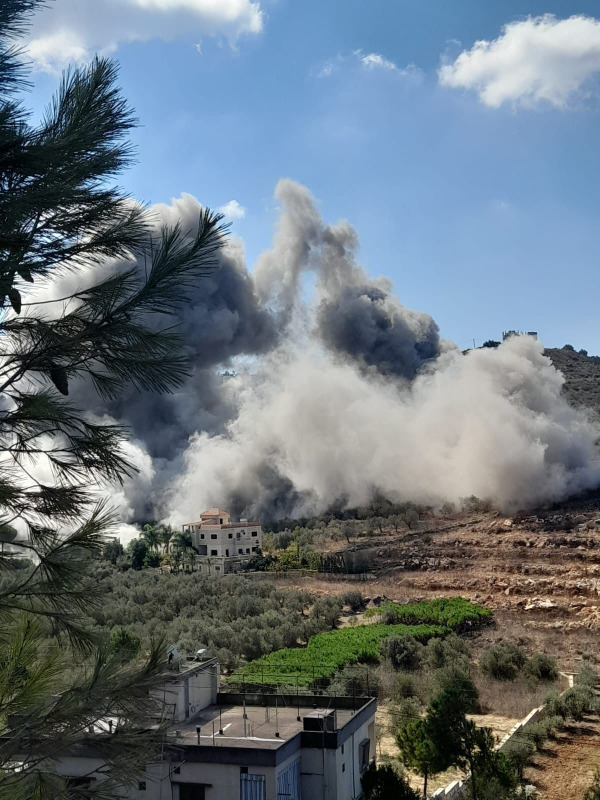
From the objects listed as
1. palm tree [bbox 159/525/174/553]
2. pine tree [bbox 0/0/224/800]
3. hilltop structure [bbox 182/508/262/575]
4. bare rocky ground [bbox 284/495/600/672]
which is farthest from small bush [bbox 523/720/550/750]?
palm tree [bbox 159/525/174/553]

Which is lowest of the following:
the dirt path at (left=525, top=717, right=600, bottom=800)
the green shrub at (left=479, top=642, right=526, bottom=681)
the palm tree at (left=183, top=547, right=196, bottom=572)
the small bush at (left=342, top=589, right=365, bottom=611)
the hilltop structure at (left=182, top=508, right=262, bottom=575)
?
the dirt path at (left=525, top=717, right=600, bottom=800)

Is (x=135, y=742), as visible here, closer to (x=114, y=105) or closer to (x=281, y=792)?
(x=114, y=105)

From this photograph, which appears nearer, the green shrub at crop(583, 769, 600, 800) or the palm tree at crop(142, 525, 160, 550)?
the green shrub at crop(583, 769, 600, 800)

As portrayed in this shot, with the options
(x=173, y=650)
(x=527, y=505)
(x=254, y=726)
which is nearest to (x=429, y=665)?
(x=254, y=726)

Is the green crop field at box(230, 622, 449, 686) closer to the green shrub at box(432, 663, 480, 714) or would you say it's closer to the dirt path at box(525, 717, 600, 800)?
the green shrub at box(432, 663, 480, 714)

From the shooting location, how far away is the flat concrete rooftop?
10.5 m

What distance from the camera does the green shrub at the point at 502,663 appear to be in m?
20.2

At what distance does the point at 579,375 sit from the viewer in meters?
74.6

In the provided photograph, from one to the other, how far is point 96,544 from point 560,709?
1486 cm

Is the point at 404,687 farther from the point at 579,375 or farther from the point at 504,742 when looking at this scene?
the point at 579,375

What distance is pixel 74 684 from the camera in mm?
4074

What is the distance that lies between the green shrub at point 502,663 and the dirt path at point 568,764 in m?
3.91

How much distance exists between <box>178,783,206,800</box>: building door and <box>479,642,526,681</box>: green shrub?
11473mm

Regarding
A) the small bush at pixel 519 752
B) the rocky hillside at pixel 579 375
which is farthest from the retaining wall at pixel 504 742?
the rocky hillside at pixel 579 375
